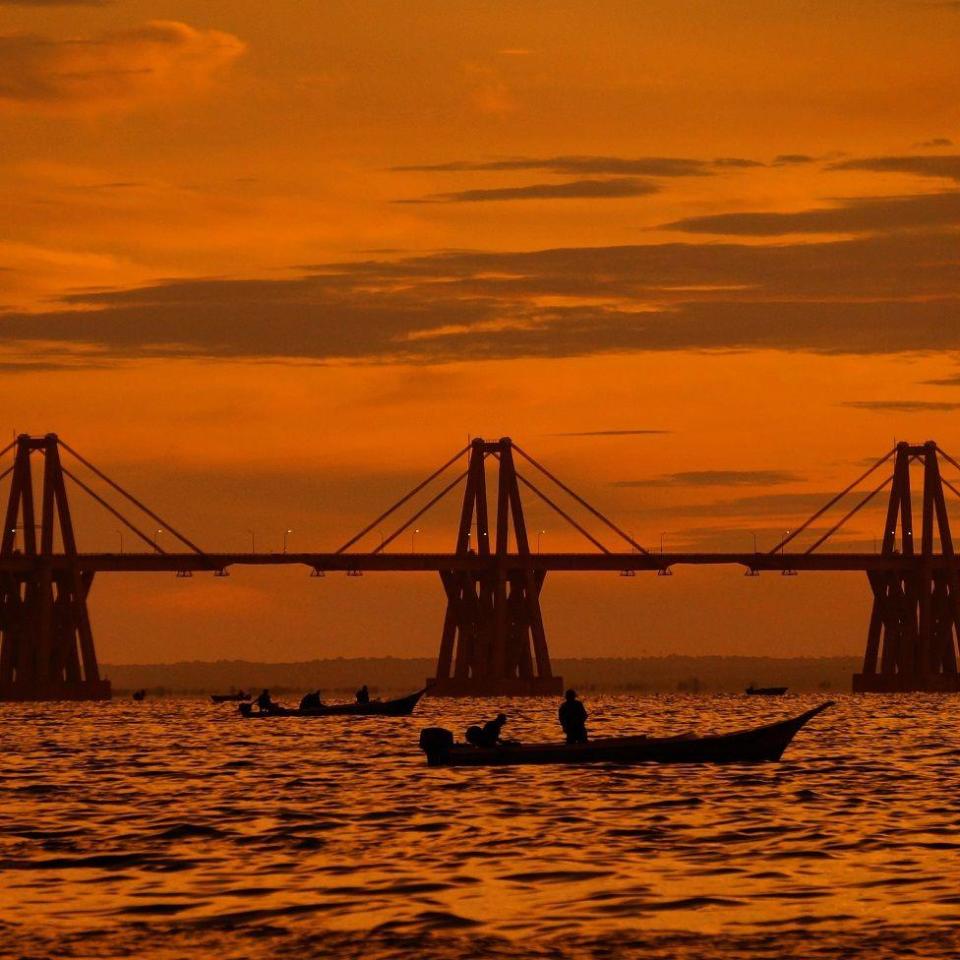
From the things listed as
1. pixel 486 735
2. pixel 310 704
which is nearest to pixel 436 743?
pixel 486 735

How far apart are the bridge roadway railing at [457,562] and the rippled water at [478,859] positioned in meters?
89.7

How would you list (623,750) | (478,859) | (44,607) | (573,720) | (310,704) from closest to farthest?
(478,859) < (623,750) < (573,720) < (310,704) < (44,607)

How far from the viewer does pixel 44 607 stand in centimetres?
14838

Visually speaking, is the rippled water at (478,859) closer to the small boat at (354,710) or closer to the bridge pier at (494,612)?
the small boat at (354,710)

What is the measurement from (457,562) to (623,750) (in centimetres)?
10945

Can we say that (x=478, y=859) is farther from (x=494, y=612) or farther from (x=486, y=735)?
(x=494, y=612)

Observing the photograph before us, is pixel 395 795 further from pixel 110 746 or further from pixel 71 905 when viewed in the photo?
pixel 110 746

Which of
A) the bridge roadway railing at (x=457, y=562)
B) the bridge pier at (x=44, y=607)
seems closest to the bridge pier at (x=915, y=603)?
the bridge roadway railing at (x=457, y=562)

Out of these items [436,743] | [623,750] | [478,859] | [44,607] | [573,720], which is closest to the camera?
[478,859]

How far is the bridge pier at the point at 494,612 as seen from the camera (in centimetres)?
16200

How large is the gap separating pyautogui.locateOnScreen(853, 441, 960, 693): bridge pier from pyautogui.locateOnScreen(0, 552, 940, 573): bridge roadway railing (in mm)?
1273

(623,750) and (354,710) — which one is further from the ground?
(354,710)

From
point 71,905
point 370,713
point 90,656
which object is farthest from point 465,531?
point 71,905

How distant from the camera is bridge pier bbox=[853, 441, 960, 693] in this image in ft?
560
